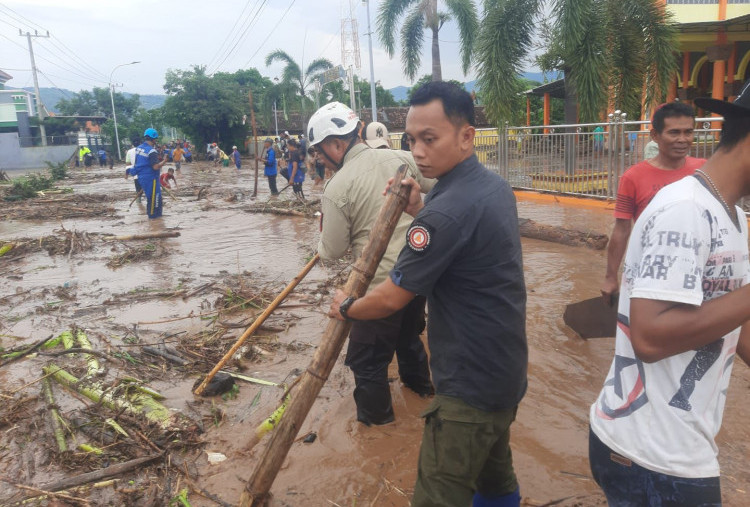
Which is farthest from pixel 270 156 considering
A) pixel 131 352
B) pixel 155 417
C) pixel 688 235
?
pixel 688 235

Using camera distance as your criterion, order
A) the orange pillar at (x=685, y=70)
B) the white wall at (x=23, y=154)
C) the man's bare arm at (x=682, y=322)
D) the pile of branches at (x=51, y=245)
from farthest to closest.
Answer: the white wall at (x=23, y=154)
the orange pillar at (x=685, y=70)
the pile of branches at (x=51, y=245)
the man's bare arm at (x=682, y=322)

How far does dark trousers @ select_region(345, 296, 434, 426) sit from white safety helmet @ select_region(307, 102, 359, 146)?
3.92 ft

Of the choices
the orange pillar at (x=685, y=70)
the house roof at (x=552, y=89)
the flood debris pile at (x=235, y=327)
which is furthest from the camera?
the house roof at (x=552, y=89)

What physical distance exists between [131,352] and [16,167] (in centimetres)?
4312

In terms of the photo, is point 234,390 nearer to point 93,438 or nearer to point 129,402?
point 129,402

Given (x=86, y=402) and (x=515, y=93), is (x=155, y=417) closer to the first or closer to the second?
(x=86, y=402)

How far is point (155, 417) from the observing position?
3623 mm

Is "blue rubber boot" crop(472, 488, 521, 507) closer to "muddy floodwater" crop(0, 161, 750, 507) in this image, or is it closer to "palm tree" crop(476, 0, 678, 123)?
"muddy floodwater" crop(0, 161, 750, 507)

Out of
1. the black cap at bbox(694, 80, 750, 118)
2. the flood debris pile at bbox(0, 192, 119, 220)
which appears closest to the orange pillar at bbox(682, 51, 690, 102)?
the flood debris pile at bbox(0, 192, 119, 220)

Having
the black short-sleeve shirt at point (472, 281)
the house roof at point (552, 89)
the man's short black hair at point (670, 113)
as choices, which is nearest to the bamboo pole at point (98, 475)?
the black short-sleeve shirt at point (472, 281)

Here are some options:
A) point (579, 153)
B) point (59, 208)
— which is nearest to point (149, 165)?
point (59, 208)

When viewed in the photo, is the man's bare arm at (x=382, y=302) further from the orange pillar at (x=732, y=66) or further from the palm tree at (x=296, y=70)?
the palm tree at (x=296, y=70)

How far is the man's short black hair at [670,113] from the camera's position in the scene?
135 inches

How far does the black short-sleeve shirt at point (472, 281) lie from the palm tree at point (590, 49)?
11954mm
